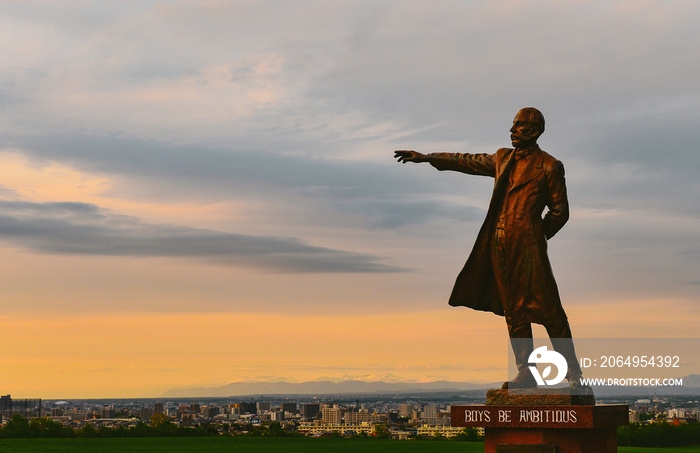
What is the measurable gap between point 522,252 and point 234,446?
1400cm

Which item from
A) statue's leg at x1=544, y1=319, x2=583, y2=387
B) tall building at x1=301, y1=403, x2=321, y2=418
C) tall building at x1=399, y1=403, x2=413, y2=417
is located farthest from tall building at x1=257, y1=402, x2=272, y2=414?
statue's leg at x1=544, y1=319, x2=583, y2=387

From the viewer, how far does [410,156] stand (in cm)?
1084

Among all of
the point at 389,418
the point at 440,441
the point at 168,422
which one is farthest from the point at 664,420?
the point at 168,422

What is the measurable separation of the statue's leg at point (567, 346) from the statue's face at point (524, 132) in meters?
2.21

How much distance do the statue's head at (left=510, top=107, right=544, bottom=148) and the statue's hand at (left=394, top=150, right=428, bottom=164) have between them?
134 cm

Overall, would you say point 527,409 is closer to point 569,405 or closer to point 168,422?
point 569,405

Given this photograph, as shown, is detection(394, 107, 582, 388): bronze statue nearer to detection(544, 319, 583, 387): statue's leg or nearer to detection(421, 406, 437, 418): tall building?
detection(544, 319, 583, 387): statue's leg

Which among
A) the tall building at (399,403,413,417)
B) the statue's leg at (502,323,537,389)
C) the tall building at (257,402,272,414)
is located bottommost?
the tall building at (257,402,272,414)

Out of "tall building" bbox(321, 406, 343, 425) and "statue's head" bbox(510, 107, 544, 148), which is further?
"tall building" bbox(321, 406, 343, 425)

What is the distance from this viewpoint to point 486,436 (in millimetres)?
9242

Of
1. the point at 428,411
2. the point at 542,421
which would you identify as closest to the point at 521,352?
the point at 542,421

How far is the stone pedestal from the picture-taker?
28.7 feet

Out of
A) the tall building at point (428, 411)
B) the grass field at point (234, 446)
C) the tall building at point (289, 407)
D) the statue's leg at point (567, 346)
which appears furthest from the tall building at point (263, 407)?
the statue's leg at point (567, 346)

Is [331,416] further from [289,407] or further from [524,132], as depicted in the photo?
[524,132]
